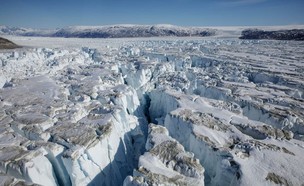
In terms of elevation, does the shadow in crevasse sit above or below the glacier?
below

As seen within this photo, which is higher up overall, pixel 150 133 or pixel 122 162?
pixel 150 133

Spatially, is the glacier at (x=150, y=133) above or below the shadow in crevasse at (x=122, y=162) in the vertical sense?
above

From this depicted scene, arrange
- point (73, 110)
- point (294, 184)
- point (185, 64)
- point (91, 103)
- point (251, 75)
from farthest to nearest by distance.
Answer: point (185, 64) < point (251, 75) < point (91, 103) < point (73, 110) < point (294, 184)

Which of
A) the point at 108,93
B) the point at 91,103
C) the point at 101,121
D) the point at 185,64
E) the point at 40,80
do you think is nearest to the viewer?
the point at 101,121

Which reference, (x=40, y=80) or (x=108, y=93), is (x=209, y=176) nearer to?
(x=108, y=93)

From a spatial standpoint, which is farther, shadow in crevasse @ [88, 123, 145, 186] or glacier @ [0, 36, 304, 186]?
shadow in crevasse @ [88, 123, 145, 186]

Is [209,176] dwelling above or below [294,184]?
below

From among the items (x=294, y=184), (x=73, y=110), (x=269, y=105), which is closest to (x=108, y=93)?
(x=73, y=110)

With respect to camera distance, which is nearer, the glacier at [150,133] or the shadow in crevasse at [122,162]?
the glacier at [150,133]
